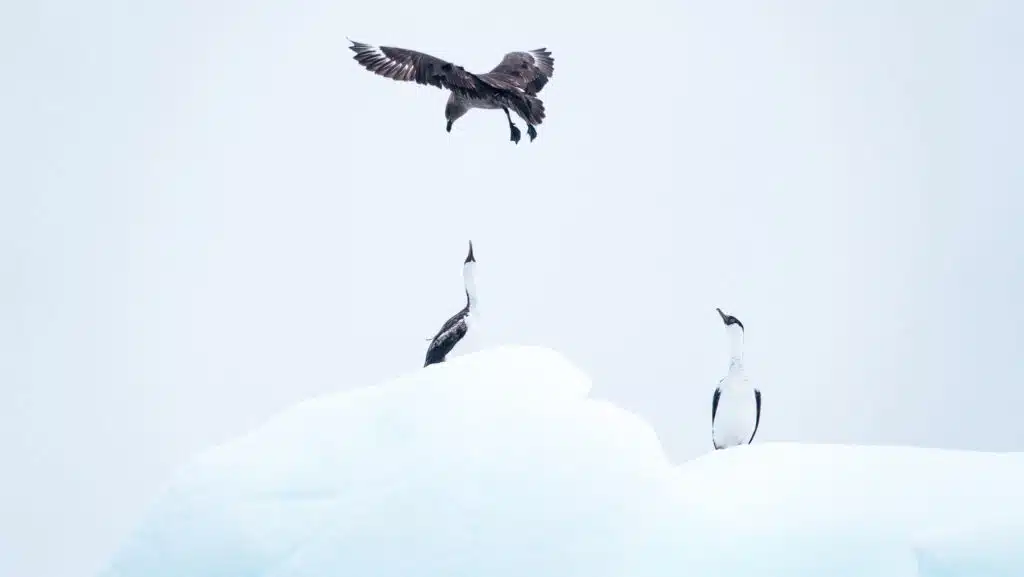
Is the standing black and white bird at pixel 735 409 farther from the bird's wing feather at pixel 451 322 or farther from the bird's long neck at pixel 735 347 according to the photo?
the bird's wing feather at pixel 451 322

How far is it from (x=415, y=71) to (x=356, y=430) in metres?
3.91

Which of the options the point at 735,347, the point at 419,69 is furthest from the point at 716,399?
the point at 419,69

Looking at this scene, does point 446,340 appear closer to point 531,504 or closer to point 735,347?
point 735,347

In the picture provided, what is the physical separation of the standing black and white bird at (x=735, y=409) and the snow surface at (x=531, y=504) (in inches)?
120

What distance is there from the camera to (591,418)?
9.44m

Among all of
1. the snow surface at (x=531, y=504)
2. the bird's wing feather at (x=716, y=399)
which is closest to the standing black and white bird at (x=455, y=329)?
the bird's wing feather at (x=716, y=399)

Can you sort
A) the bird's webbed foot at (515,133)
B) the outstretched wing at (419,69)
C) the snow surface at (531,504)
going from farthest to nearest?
the bird's webbed foot at (515,133), the outstretched wing at (419,69), the snow surface at (531,504)

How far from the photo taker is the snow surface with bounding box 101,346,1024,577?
27.9 feet

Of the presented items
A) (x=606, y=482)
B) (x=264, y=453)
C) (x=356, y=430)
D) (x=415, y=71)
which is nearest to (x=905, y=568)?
(x=606, y=482)

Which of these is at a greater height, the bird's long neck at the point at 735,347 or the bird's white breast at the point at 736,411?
the bird's long neck at the point at 735,347

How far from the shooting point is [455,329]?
12609mm

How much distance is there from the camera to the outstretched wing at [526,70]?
42.0 ft

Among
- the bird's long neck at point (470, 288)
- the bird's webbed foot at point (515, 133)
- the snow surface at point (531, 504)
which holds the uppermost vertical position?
the bird's webbed foot at point (515, 133)

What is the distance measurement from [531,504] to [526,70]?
5757mm
